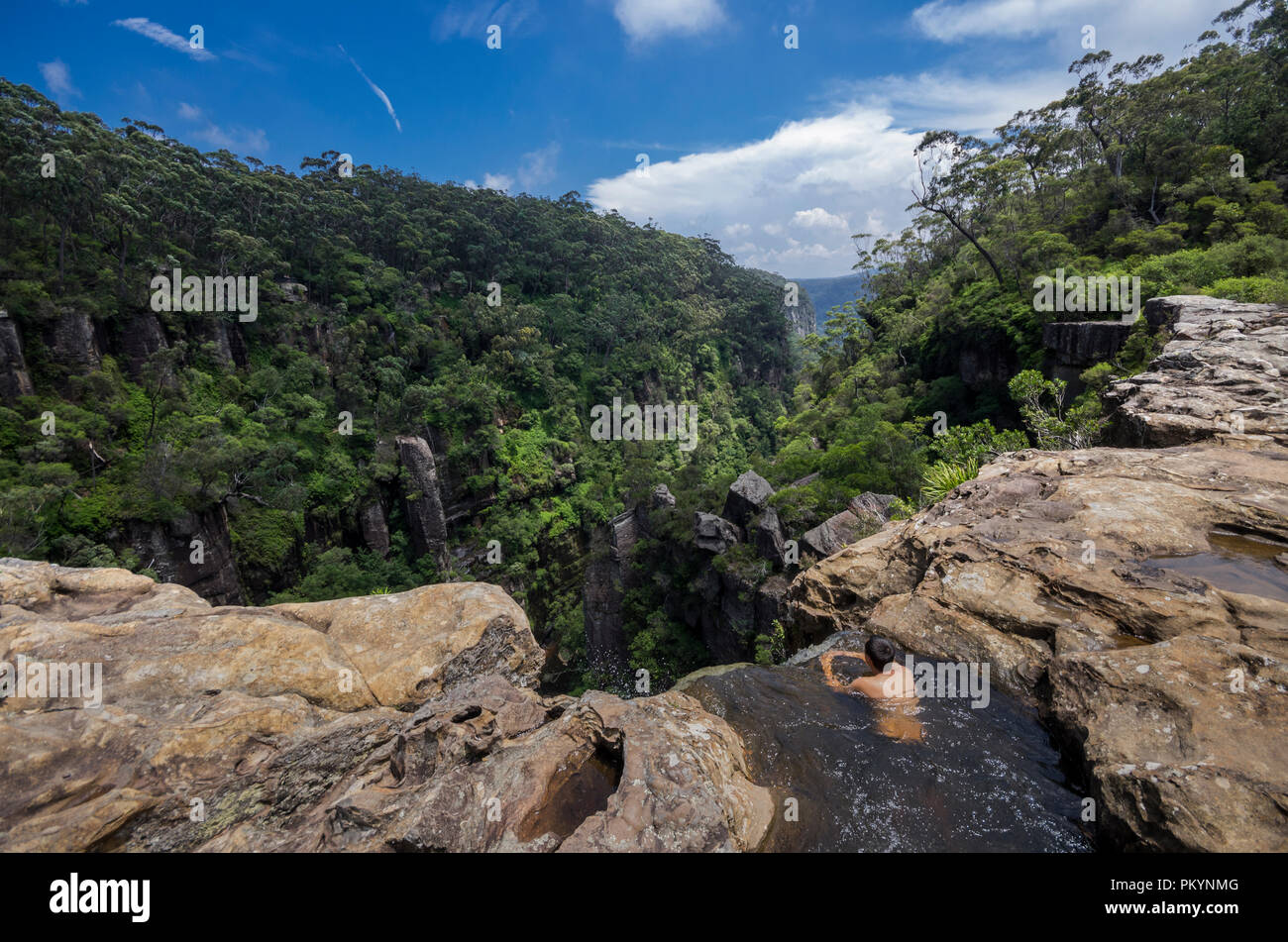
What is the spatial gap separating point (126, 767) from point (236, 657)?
1.17m

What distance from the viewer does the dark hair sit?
4641mm

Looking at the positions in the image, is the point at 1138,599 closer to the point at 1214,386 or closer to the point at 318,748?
the point at 1214,386

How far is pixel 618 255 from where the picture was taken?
5931cm

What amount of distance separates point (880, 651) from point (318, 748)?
15.7ft

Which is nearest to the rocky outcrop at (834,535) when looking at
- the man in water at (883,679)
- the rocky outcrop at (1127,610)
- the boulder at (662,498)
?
the rocky outcrop at (1127,610)

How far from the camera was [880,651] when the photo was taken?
4.65 meters

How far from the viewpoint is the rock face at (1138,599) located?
289cm

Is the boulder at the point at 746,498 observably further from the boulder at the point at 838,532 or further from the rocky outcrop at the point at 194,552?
the rocky outcrop at the point at 194,552

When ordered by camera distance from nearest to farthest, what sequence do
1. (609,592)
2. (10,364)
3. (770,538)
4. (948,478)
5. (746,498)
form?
1. (948,478)
2. (770,538)
3. (10,364)
4. (746,498)
5. (609,592)

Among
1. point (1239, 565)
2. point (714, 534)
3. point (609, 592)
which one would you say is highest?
point (1239, 565)

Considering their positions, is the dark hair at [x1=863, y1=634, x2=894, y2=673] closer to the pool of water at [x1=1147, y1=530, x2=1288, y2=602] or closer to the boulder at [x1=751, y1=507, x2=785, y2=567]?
the pool of water at [x1=1147, y1=530, x2=1288, y2=602]

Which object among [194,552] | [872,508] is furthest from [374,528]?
[872,508]

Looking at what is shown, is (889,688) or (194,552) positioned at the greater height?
(889,688)

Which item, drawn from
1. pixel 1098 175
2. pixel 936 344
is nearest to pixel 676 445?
pixel 936 344
